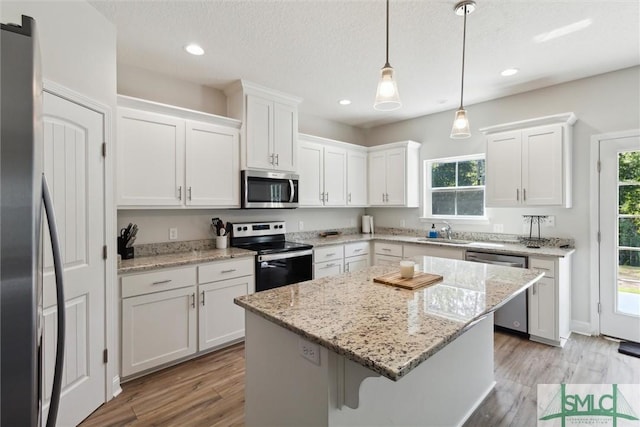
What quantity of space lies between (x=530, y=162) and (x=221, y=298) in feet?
11.3

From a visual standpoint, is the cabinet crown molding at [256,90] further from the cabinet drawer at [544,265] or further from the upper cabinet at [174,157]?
the cabinet drawer at [544,265]

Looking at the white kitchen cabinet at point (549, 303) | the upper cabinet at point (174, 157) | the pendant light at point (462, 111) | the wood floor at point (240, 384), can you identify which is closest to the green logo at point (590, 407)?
the wood floor at point (240, 384)

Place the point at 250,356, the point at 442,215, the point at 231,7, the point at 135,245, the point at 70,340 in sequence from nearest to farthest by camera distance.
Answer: the point at 250,356
the point at 70,340
the point at 231,7
the point at 135,245
the point at 442,215

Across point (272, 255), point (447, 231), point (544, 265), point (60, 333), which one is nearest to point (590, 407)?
point (544, 265)

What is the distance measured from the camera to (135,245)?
9.25 feet

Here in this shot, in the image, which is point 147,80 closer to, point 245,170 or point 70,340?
point 245,170

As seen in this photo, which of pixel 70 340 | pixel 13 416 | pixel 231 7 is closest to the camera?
pixel 13 416

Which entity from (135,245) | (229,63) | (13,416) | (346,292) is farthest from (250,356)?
(229,63)

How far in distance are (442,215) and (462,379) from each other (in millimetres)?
2859

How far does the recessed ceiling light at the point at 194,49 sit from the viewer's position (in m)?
2.52

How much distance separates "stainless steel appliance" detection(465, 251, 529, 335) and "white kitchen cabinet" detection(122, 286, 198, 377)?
9.66 ft

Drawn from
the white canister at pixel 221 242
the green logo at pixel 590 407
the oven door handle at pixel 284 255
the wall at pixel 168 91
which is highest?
the wall at pixel 168 91

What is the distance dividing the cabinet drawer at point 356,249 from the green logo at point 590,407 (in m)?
2.43

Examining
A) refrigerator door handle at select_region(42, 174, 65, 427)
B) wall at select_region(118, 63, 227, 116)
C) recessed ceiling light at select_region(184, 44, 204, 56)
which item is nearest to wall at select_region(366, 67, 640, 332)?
wall at select_region(118, 63, 227, 116)
